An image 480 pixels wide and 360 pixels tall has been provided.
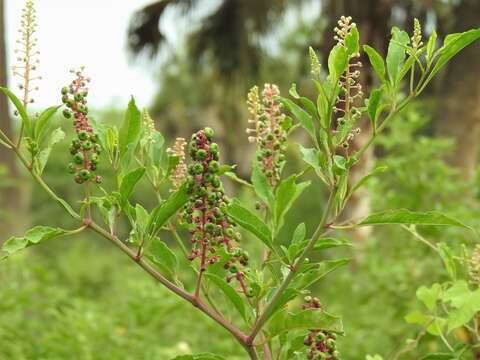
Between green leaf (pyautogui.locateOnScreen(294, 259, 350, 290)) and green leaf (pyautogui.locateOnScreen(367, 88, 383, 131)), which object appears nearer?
green leaf (pyautogui.locateOnScreen(367, 88, 383, 131))

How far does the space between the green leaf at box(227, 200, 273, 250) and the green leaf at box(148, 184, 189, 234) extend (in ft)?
0.20

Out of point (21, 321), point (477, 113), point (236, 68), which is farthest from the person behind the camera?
point (236, 68)

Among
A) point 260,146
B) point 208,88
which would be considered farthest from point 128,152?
point 208,88

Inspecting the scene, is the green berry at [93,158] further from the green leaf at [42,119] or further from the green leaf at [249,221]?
the green leaf at [249,221]

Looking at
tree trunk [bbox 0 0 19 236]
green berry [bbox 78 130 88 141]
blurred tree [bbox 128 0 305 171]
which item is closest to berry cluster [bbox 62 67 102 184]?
green berry [bbox 78 130 88 141]

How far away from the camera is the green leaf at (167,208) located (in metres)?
0.94

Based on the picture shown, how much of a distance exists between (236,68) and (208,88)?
136 inches

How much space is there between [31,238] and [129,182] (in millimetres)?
139

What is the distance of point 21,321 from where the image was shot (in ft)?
9.91

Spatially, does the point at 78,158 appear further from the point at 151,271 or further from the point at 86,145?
the point at 151,271

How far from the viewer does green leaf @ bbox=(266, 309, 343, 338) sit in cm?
93

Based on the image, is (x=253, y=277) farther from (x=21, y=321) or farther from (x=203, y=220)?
(x=21, y=321)

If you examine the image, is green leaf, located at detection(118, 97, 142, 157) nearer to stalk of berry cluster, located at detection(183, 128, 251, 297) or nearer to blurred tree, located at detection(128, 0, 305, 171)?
stalk of berry cluster, located at detection(183, 128, 251, 297)

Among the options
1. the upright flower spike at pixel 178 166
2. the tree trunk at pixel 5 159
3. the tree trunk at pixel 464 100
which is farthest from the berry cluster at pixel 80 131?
the tree trunk at pixel 464 100
